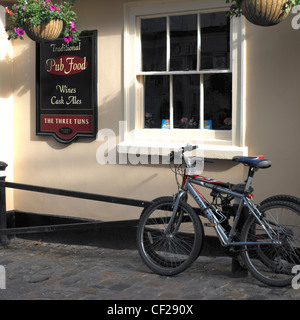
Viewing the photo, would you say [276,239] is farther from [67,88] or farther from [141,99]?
[67,88]

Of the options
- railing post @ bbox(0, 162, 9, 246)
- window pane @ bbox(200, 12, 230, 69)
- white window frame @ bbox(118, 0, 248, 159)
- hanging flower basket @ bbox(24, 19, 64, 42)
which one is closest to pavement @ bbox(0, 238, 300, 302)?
railing post @ bbox(0, 162, 9, 246)

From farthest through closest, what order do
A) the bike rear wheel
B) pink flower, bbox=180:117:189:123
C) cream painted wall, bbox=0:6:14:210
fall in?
cream painted wall, bbox=0:6:14:210 < pink flower, bbox=180:117:189:123 < the bike rear wheel

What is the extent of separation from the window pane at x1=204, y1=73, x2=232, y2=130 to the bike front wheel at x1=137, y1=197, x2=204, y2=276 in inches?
48.1

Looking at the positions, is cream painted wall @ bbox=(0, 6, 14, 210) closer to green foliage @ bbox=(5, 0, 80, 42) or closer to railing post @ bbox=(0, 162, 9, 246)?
railing post @ bbox=(0, 162, 9, 246)

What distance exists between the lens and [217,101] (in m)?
6.36

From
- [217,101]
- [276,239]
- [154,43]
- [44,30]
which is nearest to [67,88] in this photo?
[44,30]

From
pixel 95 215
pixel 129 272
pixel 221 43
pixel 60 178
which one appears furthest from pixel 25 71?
pixel 129 272

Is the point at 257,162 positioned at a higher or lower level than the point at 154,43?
lower

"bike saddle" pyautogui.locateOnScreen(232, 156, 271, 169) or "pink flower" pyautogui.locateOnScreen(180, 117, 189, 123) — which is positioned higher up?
"pink flower" pyautogui.locateOnScreen(180, 117, 189, 123)

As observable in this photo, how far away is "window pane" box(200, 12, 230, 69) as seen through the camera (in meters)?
6.23

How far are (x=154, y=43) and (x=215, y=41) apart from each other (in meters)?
0.77

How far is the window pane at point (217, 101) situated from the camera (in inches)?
248
